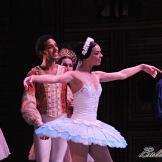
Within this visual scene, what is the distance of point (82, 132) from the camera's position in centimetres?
612

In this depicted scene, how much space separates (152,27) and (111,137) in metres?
3.51

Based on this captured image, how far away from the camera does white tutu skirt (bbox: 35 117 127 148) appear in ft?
19.9

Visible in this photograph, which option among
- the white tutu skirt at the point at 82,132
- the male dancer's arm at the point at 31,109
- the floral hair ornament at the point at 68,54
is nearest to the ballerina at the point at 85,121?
the white tutu skirt at the point at 82,132

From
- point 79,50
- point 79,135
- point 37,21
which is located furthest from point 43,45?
point 37,21

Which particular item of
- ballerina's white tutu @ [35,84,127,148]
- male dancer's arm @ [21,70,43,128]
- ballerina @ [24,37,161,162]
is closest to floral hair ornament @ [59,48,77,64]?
male dancer's arm @ [21,70,43,128]

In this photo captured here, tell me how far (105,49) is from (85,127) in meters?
3.47

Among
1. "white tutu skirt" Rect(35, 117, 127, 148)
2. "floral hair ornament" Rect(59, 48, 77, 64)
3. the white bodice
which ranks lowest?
"white tutu skirt" Rect(35, 117, 127, 148)

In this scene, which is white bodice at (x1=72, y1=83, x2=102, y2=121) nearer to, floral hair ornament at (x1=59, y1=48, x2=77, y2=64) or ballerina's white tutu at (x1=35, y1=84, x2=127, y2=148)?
ballerina's white tutu at (x1=35, y1=84, x2=127, y2=148)

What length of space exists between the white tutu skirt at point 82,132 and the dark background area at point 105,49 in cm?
290

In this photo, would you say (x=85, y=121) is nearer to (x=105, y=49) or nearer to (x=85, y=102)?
(x=85, y=102)

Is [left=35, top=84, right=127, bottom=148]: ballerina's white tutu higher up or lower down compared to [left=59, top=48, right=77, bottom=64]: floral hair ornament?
lower down

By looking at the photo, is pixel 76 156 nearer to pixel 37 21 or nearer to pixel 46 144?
pixel 46 144

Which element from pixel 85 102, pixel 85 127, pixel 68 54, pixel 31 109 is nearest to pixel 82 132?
pixel 85 127

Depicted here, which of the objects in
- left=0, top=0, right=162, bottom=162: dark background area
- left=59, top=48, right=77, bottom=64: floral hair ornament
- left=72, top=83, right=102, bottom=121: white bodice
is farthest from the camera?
left=0, top=0, right=162, bottom=162: dark background area
